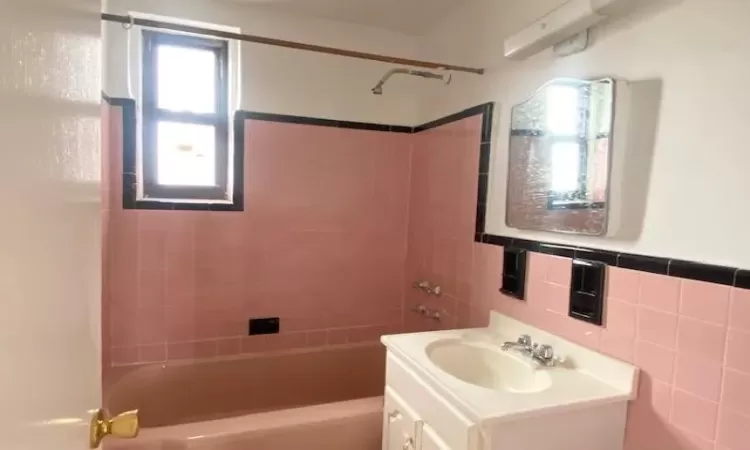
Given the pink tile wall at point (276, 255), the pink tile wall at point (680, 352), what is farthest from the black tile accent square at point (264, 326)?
the pink tile wall at point (680, 352)

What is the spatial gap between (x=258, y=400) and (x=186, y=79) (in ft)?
5.51

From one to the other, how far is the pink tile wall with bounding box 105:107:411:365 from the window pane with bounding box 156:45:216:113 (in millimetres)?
266

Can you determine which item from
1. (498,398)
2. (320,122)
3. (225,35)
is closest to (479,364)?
(498,398)

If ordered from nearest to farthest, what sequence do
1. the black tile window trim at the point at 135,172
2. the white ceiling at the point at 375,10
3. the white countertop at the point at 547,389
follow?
the white countertop at the point at 547,389 < the black tile window trim at the point at 135,172 < the white ceiling at the point at 375,10

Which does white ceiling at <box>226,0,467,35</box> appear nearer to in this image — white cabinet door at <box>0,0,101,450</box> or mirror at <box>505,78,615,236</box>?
mirror at <box>505,78,615,236</box>

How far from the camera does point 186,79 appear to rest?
2363mm

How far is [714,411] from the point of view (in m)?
1.15

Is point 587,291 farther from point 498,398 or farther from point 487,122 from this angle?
point 487,122

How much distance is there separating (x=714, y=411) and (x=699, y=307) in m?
0.25

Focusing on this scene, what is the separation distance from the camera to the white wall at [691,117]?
112 centimetres

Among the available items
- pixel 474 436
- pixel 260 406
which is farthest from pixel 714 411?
pixel 260 406

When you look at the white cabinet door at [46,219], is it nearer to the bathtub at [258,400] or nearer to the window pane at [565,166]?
the bathtub at [258,400]

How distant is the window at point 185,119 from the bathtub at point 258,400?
88 cm

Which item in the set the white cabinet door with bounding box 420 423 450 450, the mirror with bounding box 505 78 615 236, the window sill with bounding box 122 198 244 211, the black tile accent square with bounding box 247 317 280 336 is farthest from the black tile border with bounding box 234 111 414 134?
the white cabinet door with bounding box 420 423 450 450
